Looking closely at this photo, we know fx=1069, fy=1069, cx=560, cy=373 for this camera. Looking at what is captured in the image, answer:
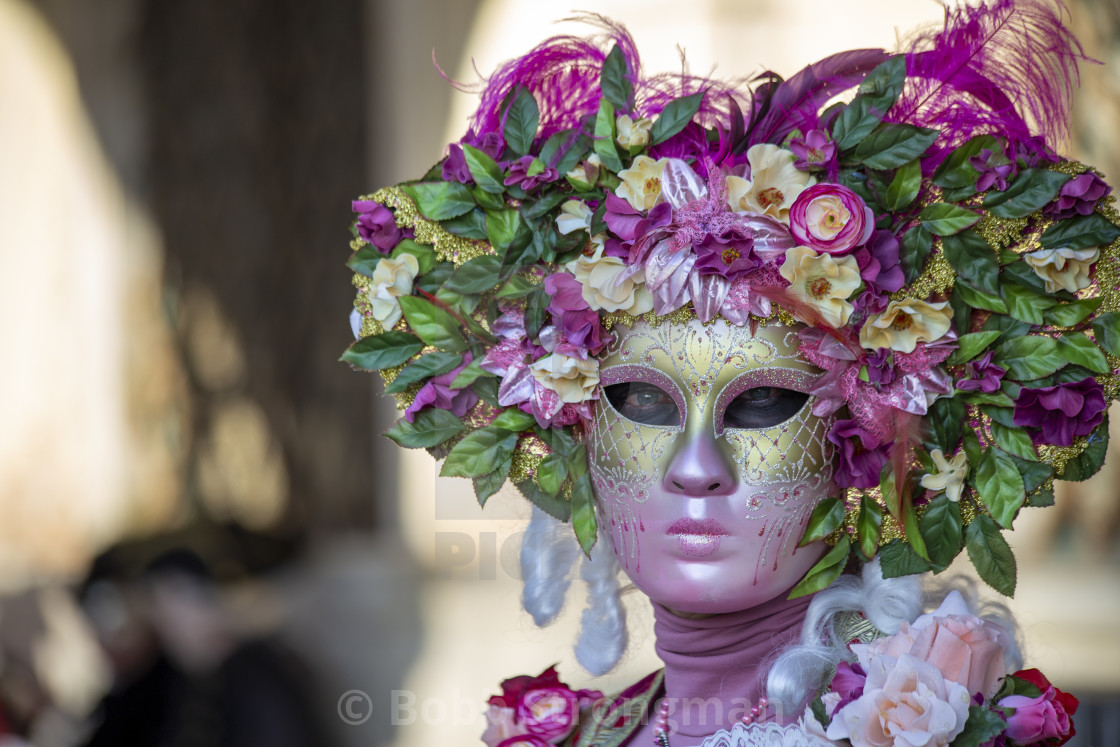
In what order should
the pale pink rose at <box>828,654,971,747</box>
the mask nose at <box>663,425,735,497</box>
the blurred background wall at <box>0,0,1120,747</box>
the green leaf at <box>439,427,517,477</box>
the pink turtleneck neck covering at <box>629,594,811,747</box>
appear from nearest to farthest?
the pale pink rose at <box>828,654,971,747</box> → the mask nose at <box>663,425,735,497</box> → the pink turtleneck neck covering at <box>629,594,811,747</box> → the green leaf at <box>439,427,517,477</box> → the blurred background wall at <box>0,0,1120,747</box>

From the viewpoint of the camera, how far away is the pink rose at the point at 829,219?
1.23 metres

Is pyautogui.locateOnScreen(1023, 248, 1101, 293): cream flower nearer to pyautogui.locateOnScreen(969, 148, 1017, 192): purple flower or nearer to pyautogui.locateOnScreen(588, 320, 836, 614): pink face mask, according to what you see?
pyautogui.locateOnScreen(969, 148, 1017, 192): purple flower

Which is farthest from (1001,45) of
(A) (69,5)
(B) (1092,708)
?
(A) (69,5)

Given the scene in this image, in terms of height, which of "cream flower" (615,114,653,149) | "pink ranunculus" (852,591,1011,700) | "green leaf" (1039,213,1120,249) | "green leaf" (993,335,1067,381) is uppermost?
"cream flower" (615,114,653,149)

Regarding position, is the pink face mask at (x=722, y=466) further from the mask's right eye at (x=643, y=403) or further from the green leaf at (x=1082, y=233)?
the green leaf at (x=1082, y=233)

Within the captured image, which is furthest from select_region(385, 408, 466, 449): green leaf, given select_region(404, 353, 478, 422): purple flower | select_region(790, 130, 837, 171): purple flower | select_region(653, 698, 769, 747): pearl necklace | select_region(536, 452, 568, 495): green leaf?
select_region(790, 130, 837, 171): purple flower

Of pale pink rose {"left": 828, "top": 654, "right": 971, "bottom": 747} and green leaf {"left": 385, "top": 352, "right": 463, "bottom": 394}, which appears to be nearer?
pale pink rose {"left": 828, "top": 654, "right": 971, "bottom": 747}

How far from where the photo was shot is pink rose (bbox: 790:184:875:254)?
1.23 metres

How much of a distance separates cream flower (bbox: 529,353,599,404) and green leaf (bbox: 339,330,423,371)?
0.69 feet

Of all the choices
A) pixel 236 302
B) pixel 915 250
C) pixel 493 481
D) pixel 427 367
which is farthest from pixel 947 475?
pixel 236 302

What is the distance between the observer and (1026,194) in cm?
130

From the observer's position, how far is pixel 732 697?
1378 millimetres

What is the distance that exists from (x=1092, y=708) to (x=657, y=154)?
4.83 feet

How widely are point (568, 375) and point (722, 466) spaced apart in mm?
237
